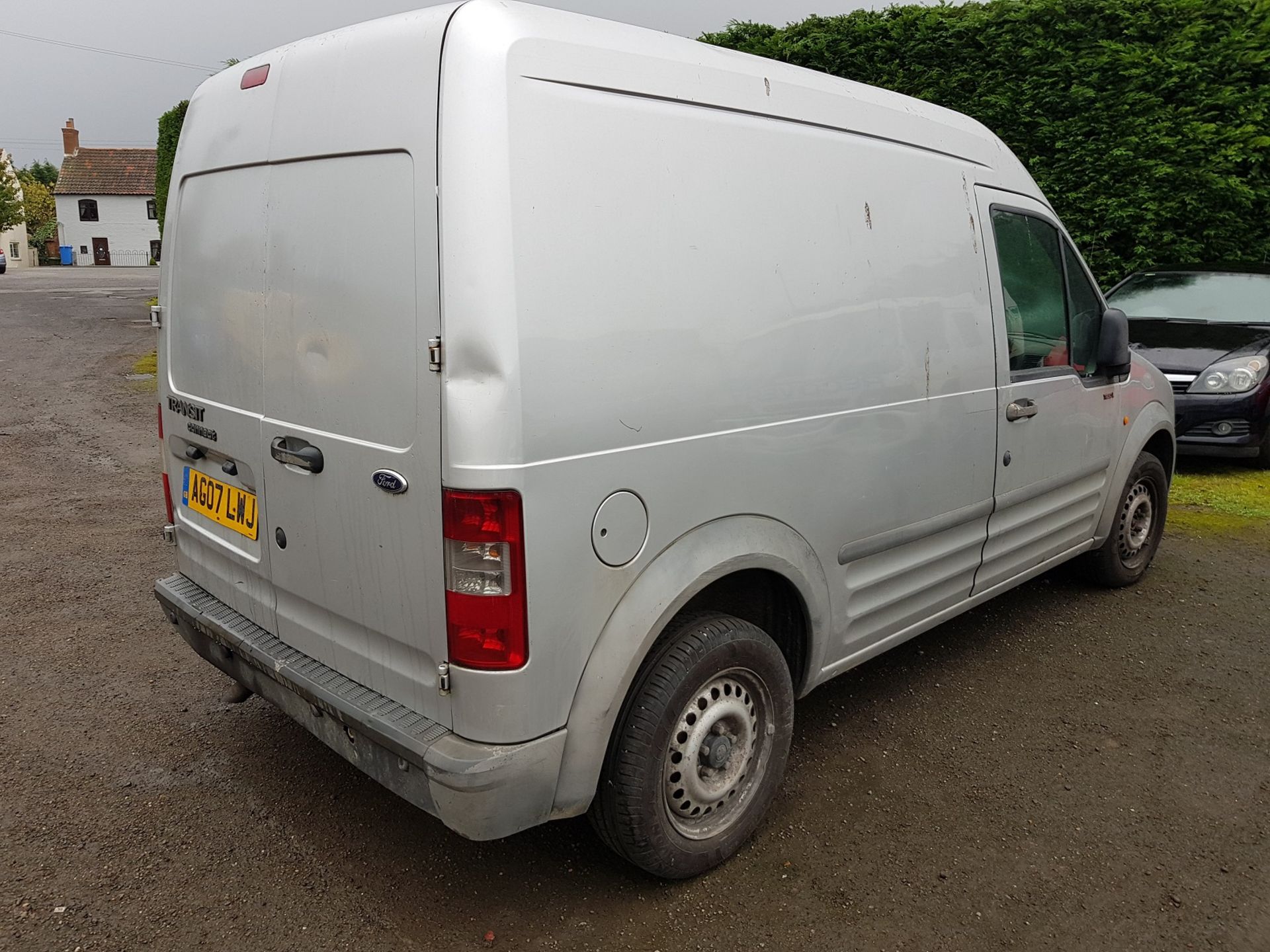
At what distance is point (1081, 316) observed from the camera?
13.8 ft

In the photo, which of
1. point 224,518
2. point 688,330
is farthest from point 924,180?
point 224,518

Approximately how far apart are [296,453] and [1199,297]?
25.7ft

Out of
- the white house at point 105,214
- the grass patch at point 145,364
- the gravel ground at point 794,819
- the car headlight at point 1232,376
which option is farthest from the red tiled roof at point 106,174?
the gravel ground at point 794,819

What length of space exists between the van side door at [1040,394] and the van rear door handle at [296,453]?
2.46m

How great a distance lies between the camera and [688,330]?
249cm

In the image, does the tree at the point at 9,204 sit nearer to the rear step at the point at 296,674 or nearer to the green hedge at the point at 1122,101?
the green hedge at the point at 1122,101

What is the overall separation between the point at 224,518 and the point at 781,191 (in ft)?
6.38

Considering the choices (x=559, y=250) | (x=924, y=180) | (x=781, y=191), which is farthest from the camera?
(x=924, y=180)

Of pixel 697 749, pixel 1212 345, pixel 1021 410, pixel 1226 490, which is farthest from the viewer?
pixel 1212 345

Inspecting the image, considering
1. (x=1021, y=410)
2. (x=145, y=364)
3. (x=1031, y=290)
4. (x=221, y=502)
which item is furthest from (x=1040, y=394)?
(x=145, y=364)

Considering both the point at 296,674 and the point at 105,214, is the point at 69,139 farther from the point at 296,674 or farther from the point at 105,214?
the point at 296,674

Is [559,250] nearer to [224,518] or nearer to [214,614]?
[224,518]

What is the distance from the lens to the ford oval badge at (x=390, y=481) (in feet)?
7.48

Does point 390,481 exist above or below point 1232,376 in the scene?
above
